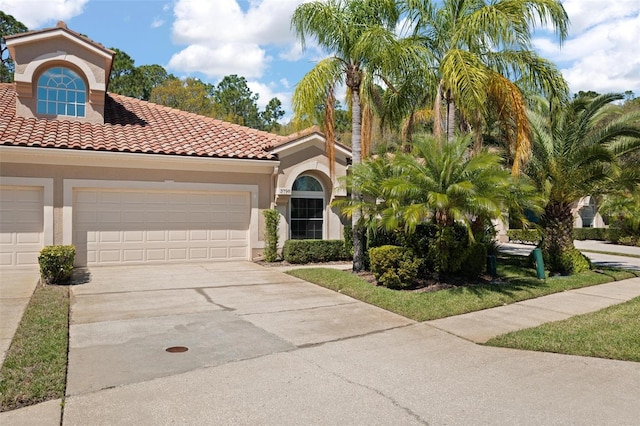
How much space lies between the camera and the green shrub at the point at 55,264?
10.3 m

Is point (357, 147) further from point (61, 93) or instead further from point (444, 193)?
point (61, 93)

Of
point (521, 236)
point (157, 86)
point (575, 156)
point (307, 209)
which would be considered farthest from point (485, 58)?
point (157, 86)

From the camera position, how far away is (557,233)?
45.3ft

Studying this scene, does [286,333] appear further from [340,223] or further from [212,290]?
[340,223]

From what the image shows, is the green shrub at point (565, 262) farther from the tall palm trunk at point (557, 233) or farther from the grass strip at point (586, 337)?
the grass strip at point (586, 337)

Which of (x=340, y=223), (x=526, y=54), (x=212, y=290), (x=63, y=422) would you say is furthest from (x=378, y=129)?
(x=63, y=422)

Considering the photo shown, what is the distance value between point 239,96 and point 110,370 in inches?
1747

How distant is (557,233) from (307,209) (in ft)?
24.7

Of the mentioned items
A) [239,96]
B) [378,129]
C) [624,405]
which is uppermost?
[239,96]

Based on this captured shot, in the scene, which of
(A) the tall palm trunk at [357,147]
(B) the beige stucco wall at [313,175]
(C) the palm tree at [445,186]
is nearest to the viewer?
(C) the palm tree at [445,186]

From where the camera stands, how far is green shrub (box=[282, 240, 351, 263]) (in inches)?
579

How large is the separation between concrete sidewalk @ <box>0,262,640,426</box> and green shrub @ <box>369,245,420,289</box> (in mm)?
1473

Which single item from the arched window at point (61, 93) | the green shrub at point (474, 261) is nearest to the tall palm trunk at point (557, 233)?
the green shrub at point (474, 261)

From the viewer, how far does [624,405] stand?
4.75m
